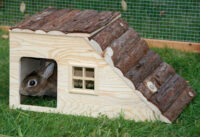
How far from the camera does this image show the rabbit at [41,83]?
3.96 m

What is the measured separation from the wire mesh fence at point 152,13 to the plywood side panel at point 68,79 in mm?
2334

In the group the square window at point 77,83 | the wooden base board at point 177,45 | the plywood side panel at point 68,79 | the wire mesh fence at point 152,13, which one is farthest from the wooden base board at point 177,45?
the plywood side panel at point 68,79

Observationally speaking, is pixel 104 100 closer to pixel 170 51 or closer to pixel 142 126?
pixel 142 126

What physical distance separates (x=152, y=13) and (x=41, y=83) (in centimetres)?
250

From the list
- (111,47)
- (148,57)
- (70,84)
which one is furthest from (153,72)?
(70,84)

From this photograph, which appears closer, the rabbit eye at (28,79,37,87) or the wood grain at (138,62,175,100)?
the wood grain at (138,62,175,100)

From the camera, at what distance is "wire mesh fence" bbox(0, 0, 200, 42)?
573 cm

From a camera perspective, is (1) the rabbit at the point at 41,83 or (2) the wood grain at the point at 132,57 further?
(1) the rabbit at the point at 41,83

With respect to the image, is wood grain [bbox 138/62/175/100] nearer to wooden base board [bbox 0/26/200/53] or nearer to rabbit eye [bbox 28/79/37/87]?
rabbit eye [bbox 28/79/37/87]

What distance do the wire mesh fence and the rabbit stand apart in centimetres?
209

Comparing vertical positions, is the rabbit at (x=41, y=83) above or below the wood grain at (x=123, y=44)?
below

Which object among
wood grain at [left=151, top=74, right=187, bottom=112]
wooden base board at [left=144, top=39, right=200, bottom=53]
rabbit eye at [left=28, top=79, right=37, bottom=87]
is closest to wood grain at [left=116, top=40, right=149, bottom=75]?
wood grain at [left=151, top=74, right=187, bottom=112]

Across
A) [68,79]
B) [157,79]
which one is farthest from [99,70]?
[157,79]

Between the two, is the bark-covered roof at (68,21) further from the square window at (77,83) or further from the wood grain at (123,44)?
the square window at (77,83)
